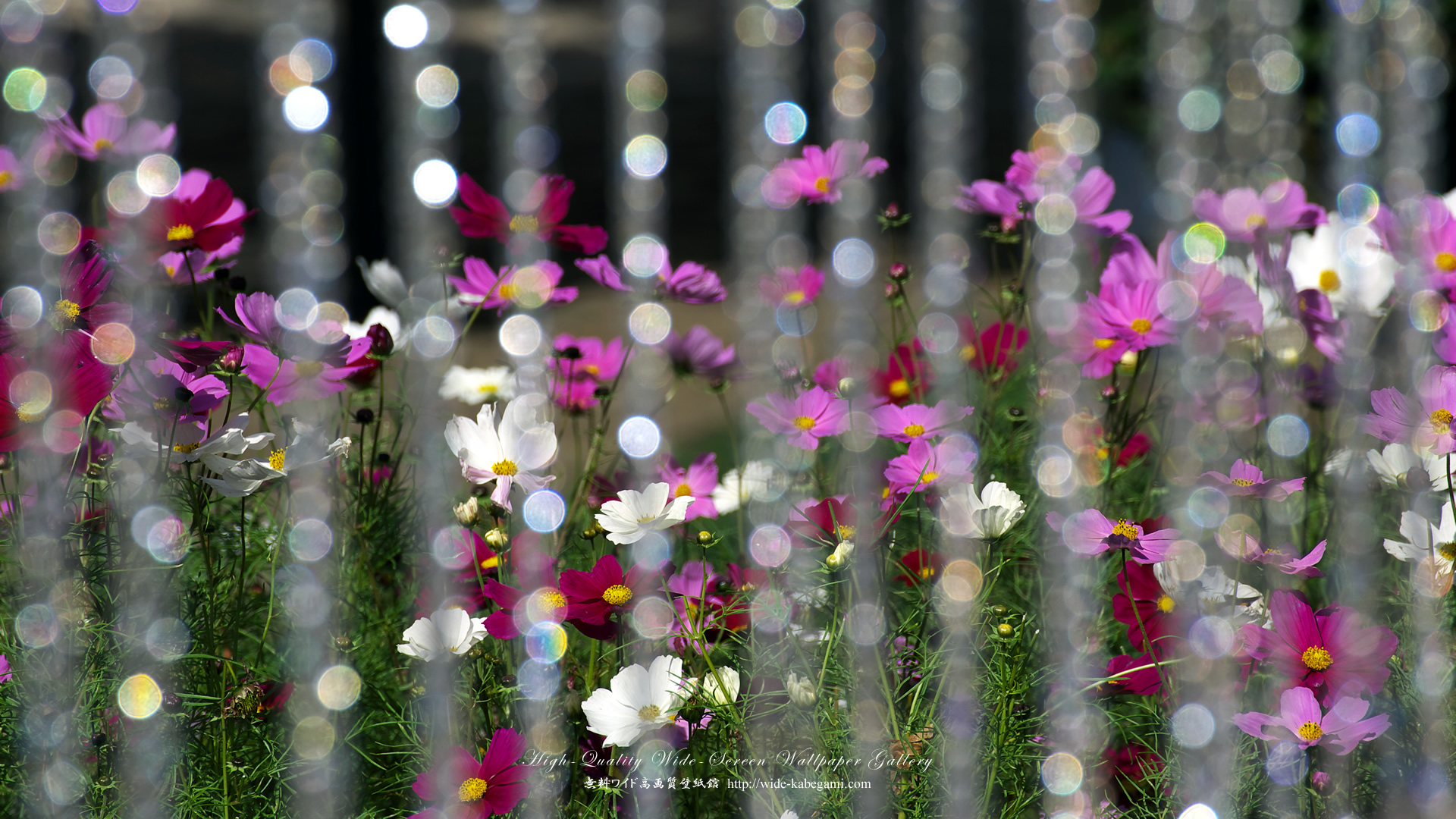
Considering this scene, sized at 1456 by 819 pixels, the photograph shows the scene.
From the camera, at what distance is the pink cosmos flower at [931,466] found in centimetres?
65

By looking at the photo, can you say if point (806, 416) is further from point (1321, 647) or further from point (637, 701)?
point (1321, 647)

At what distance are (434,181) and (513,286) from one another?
206 millimetres

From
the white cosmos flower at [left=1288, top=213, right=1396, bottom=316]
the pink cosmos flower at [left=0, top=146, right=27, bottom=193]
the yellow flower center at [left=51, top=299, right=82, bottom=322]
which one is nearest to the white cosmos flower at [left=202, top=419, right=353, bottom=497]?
the yellow flower center at [left=51, top=299, right=82, bottom=322]

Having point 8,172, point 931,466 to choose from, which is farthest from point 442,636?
point 8,172

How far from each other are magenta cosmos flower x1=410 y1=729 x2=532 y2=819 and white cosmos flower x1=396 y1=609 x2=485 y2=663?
0.05 m

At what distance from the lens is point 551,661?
0.64m

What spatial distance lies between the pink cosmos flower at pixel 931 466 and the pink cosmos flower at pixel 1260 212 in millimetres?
268

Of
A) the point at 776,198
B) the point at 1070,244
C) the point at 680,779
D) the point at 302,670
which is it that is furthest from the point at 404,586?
the point at 1070,244

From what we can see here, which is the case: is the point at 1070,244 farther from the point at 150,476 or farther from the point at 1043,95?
the point at 150,476

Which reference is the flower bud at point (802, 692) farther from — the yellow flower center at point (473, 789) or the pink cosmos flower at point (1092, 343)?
the pink cosmos flower at point (1092, 343)

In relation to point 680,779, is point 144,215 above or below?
above

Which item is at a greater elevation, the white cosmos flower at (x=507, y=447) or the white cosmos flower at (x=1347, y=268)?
the white cosmos flower at (x=1347, y=268)

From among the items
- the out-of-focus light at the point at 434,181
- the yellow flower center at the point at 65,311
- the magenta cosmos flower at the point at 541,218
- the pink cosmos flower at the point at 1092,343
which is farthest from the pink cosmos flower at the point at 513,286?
the pink cosmos flower at the point at 1092,343

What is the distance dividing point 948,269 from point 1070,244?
16 centimetres
